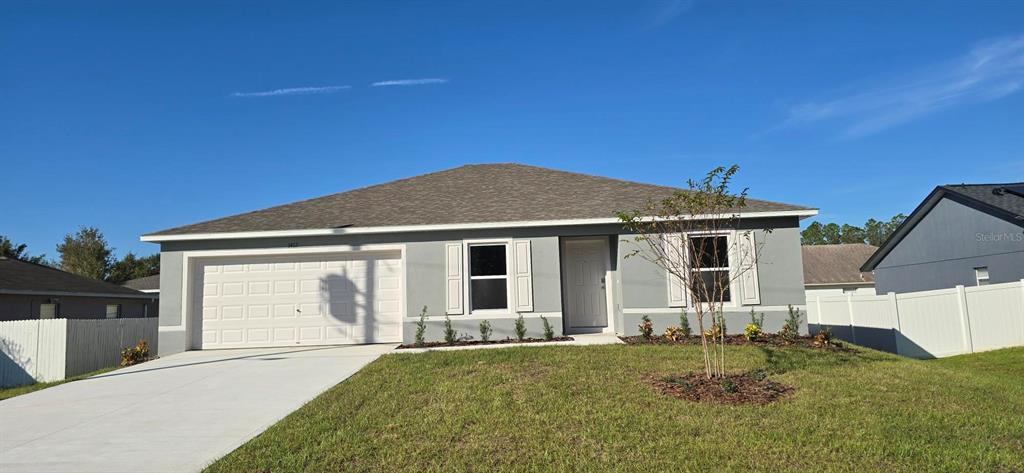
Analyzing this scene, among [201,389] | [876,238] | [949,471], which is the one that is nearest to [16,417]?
[201,389]

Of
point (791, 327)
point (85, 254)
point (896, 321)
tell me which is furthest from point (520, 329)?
point (85, 254)

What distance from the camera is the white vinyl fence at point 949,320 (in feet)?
43.6

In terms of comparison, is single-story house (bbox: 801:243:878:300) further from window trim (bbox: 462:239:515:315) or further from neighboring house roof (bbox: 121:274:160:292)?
neighboring house roof (bbox: 121:274:160:292)

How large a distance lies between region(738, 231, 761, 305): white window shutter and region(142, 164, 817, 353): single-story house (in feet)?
0.10

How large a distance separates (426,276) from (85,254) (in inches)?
1448

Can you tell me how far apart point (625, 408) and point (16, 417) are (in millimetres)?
7640

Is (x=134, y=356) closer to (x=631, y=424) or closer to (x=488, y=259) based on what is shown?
(x=488, y=259)

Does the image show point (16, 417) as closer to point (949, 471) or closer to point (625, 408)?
point (625, 408)

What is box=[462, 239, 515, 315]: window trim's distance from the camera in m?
12.9

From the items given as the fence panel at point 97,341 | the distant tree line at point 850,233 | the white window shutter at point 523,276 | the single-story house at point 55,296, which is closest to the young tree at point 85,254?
the single-story house at point 55,296

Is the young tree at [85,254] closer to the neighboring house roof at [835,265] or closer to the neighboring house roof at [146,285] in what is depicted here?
the neighboring house roof at [146,285]

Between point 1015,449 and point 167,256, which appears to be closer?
point 1015,449

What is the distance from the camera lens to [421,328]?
12734 mm

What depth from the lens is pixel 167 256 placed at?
43.5 feet
